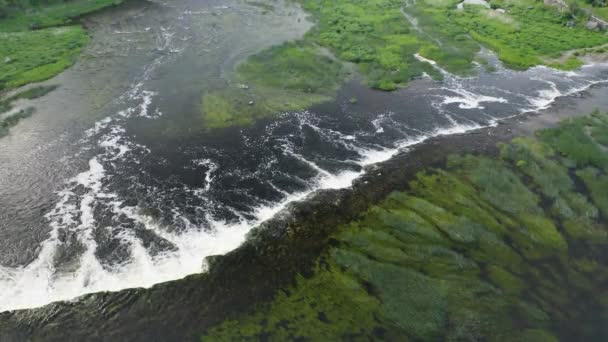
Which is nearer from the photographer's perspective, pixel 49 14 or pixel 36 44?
pixel 36 44

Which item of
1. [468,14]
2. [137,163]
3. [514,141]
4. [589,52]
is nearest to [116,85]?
[137,163]

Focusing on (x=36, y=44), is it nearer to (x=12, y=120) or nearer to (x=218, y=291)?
(x=12, y=120)

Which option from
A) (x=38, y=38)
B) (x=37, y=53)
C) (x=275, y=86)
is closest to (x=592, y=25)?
(x=275, y=86)

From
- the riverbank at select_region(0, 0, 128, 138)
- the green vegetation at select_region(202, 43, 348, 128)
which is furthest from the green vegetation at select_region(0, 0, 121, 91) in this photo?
the green vegetation at select_region(202, 43, 348, 128)

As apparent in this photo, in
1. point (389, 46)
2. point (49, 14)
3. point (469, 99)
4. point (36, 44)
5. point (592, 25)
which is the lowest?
point (469, 99)

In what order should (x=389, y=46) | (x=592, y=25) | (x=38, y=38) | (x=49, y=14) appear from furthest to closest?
(x=592, y=25)
(x=49, y=14)
(x=389, y=46)
(x=38, y=38)

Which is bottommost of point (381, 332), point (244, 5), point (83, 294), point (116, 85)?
point (381, 332)

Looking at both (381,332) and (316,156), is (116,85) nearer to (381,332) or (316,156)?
(316,156)
